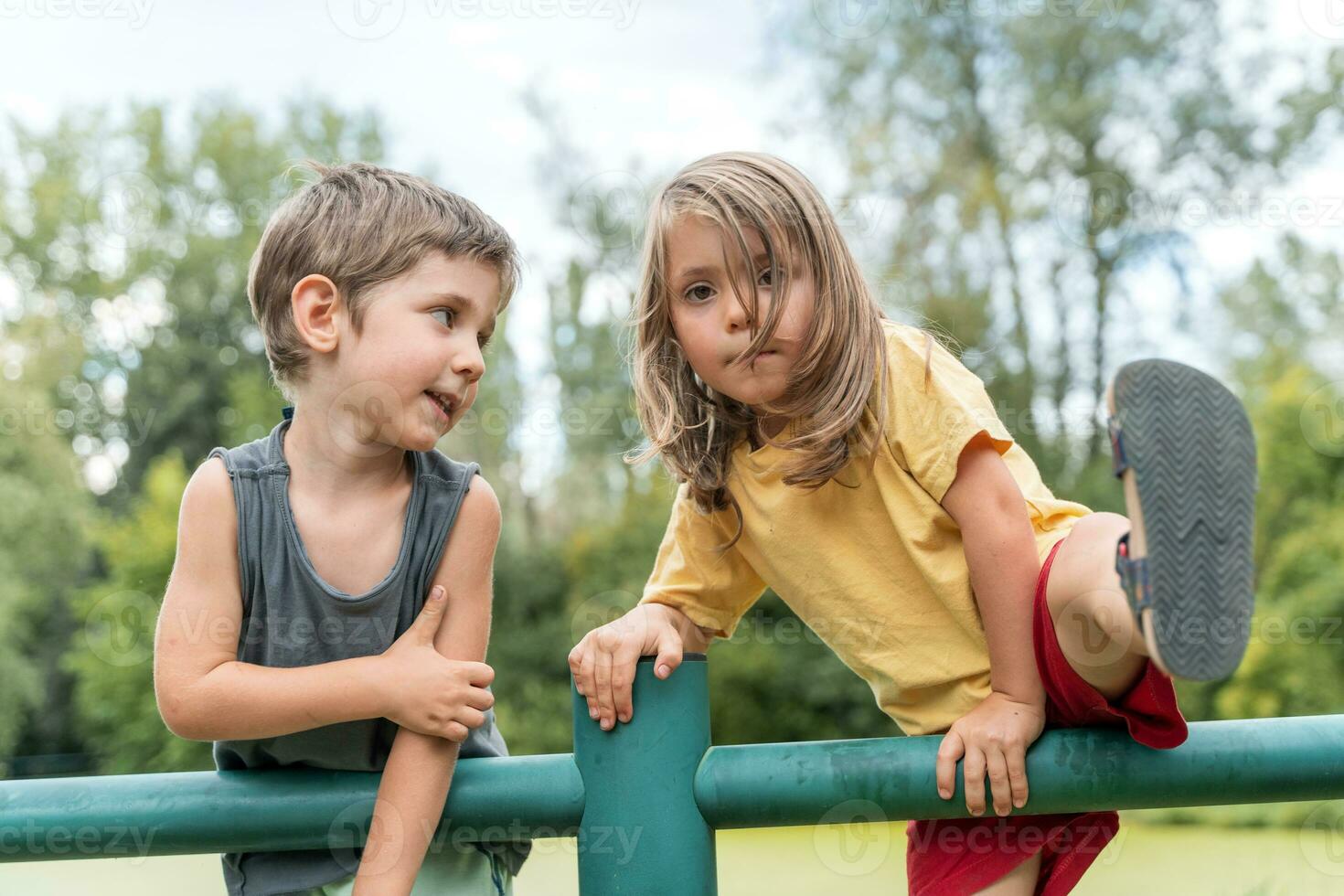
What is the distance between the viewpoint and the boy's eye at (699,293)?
1361 mm

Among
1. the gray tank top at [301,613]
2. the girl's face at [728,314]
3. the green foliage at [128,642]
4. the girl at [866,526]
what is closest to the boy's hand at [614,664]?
the girl at [866,526]

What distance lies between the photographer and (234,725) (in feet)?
3.76

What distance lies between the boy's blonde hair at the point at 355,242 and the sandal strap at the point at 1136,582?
70cm

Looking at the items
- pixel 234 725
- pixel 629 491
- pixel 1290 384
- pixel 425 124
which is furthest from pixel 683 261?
pixel 425 124

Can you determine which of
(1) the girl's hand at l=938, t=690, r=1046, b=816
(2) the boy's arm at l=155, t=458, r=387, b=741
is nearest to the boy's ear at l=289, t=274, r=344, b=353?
(2) the boy's arm at l=155, t=458, r=387, b=741

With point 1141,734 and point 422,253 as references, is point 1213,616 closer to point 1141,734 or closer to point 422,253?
point 1141,734

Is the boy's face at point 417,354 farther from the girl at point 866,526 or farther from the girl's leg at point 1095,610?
the girl's leg at point 1095,610

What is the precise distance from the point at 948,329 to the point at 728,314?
8.86 m

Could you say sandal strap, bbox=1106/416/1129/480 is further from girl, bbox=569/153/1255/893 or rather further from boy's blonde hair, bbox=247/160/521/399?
boy's blonde hair, bbox=247/160/521/399

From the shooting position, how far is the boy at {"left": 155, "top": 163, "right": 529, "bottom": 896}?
3.80ft

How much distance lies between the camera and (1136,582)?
97 centimetres

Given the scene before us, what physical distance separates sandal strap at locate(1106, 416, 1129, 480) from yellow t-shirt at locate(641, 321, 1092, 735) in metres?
0.27

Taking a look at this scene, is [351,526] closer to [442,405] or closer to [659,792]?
[442,405]

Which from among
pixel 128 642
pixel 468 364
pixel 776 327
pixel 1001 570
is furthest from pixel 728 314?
pixel 128 642
